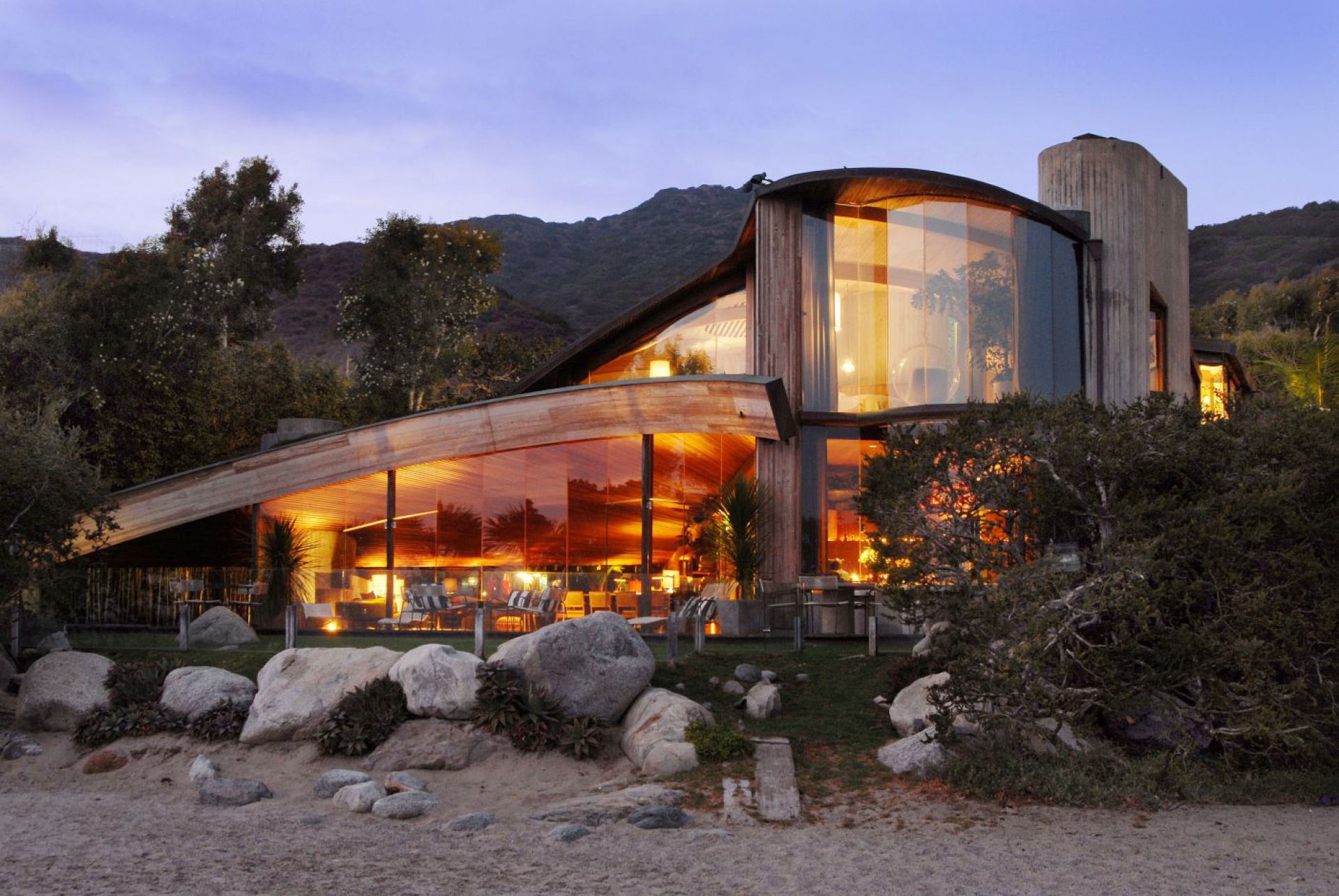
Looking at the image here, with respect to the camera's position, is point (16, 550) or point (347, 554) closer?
point (16, 550)

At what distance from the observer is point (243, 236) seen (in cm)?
3600

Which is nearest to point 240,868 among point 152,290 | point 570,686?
point 570,686

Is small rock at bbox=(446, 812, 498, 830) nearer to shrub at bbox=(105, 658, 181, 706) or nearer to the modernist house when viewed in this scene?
shrub at bbox=(105, 658, 181, 706)

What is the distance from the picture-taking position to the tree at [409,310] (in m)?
35.5

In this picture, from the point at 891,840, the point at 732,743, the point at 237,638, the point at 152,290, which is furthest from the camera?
the point at 152,290

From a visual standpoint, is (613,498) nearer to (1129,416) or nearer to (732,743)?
(732,743)

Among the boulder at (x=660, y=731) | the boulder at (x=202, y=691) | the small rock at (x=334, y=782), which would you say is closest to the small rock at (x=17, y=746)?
the boulder at (x=202, y=691)

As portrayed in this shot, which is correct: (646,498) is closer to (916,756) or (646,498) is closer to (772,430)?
(772,430)

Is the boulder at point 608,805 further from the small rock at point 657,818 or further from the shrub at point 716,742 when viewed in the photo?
the shrub at point 716,742

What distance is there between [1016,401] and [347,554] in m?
12.6

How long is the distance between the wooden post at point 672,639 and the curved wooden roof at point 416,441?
194 inches

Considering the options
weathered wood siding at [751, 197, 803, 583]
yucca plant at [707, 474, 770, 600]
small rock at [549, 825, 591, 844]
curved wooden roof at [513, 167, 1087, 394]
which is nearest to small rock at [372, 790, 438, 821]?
small rock at [549, 825, 591, 844]

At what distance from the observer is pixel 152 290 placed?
28562 millimetres

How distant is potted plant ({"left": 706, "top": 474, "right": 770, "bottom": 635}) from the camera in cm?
1859
